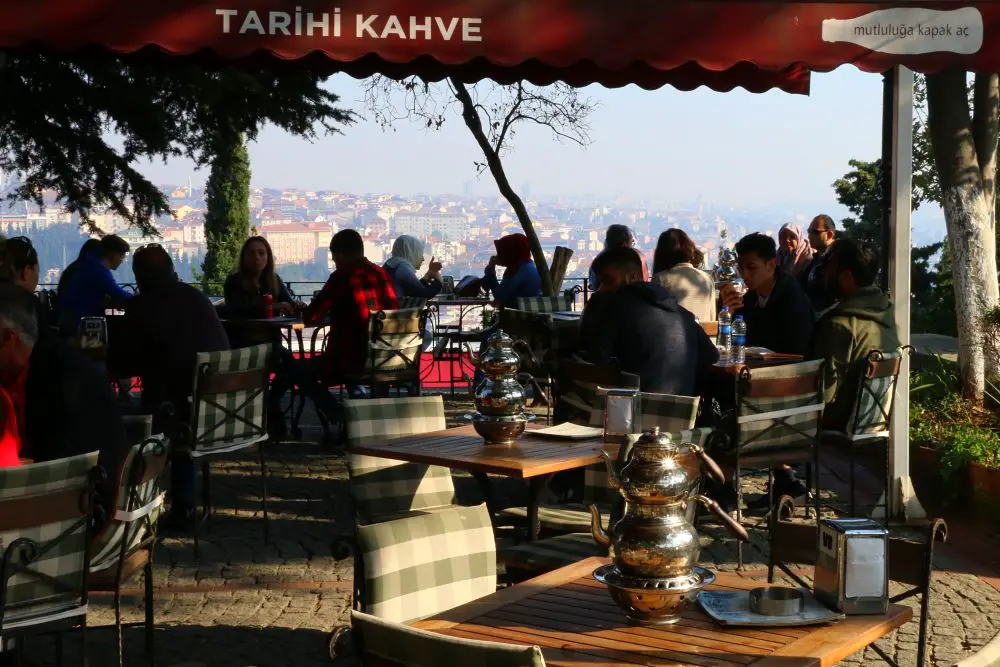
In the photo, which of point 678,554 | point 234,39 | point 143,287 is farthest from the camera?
point 143,287

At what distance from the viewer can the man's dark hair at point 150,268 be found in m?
6.73

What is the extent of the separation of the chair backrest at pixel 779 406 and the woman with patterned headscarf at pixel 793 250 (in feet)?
15.9

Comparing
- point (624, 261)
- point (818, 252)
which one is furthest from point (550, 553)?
point (818, 252)

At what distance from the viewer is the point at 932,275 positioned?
18.4 m

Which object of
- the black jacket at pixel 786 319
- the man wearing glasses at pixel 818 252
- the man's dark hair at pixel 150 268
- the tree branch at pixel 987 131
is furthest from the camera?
the man wearing glasses at pixel 818 252

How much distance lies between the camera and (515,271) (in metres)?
11.1

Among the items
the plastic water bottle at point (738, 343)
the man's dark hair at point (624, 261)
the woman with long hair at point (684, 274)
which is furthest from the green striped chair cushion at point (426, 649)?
the woman with long hair at point (684, 274)

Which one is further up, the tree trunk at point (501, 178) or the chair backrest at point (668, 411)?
the tree trunk at point (501, 178)

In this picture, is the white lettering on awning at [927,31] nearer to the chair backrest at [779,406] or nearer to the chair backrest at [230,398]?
the chair backrest at [779,406]

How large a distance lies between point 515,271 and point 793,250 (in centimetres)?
236

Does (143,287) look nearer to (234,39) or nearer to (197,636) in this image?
(234,39)

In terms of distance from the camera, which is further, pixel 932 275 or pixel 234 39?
pixel 932 275

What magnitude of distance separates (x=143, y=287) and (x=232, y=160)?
4.93 meters

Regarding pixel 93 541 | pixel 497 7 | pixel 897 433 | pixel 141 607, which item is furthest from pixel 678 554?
pixel 897 433
